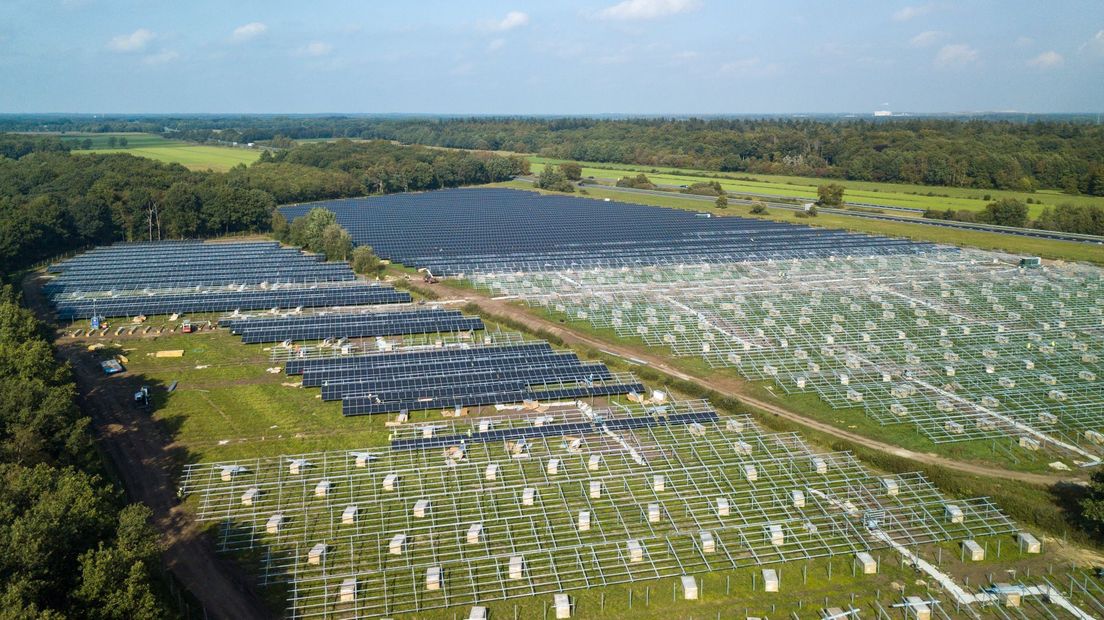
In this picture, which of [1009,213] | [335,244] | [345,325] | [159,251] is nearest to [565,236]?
[335,244]

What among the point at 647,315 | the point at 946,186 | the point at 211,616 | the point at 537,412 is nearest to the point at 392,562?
the point at 211,616

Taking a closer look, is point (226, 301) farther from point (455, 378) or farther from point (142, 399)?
point (455, 378)

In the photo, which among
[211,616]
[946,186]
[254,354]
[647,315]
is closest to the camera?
[211,616]

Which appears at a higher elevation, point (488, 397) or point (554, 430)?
point (488, 397)

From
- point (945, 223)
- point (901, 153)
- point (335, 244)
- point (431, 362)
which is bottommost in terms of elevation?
point (431, 362)

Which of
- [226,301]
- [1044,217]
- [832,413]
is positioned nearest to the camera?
[832,413]

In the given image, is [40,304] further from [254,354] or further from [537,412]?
[537,412]

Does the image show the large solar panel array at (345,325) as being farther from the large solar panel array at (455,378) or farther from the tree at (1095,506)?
the tree at (1095,506)
